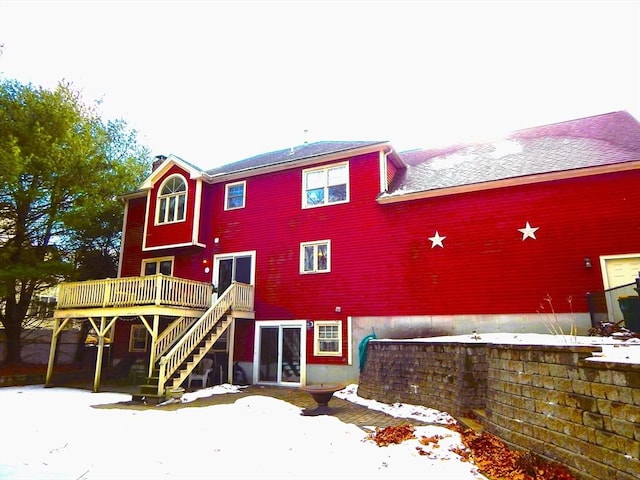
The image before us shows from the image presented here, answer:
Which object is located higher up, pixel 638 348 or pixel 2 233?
pixel 2 233

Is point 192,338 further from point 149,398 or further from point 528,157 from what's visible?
point 528,157

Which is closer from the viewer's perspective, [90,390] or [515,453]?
[515,453]

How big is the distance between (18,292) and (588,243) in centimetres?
2187

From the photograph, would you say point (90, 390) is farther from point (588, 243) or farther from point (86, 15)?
point (588, 243)

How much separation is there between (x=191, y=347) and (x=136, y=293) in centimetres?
283

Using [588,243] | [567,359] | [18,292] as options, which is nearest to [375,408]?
[567,359]

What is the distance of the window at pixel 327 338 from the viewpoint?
14031 mm

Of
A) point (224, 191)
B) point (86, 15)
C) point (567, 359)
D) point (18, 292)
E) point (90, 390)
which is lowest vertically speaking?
point (90, 390)

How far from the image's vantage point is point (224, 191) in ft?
57.8

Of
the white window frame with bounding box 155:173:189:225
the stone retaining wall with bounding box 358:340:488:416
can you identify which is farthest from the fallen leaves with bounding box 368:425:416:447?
the white window frame with bounding box 155:173:189:225

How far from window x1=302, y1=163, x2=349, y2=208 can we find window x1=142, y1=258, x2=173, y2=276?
6.96 m

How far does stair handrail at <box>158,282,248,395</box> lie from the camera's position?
37.9 feet

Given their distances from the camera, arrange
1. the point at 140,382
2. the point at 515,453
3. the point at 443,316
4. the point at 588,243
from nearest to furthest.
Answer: the point at 515,453
the point at 588,243
the point at 443,316
the point at 140,382

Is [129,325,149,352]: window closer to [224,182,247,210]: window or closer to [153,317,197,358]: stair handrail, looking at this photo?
[153,317,197,358]: stair handrail
